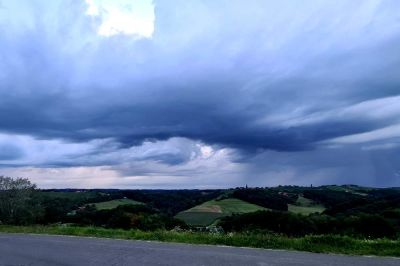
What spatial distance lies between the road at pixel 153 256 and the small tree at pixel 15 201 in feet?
129

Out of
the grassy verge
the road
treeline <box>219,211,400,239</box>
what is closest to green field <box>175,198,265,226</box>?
treeline <box>219,211,400,239</box>

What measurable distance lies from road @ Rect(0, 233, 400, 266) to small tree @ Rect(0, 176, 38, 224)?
3935 centimetres

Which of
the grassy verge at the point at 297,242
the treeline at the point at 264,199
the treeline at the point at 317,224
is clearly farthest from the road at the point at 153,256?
the treeline at the point at 264,199

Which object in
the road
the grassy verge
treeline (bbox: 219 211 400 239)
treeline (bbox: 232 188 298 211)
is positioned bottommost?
the road

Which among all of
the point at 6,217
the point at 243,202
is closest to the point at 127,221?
the point at 6,217

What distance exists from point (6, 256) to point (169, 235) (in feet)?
17.7

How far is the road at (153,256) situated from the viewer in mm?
Result: 9961

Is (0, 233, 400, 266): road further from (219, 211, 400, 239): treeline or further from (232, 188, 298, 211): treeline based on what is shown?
(232, 188, 298, 211): treeline

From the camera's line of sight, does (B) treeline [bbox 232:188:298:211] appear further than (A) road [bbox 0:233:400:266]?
Yes

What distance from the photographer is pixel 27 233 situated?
789 inches

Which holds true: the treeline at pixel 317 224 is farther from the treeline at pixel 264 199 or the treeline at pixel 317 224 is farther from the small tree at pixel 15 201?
the treeline at pixel 264 199

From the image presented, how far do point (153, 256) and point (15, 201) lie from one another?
45045mm

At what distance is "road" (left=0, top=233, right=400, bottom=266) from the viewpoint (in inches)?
392

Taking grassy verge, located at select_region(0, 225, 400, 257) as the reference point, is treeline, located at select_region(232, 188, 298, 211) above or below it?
above
